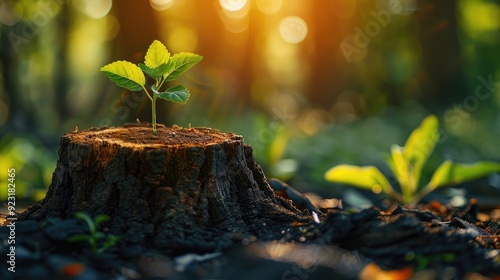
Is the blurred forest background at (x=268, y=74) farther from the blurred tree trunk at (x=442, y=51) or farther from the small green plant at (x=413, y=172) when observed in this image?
the small green plant at (x=413, y=172)

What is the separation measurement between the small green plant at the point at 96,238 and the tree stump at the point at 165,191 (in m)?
0.08

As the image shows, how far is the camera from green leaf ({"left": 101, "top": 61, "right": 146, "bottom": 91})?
302 cm

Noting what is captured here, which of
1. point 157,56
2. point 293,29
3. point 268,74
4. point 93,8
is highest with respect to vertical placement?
point 293,29

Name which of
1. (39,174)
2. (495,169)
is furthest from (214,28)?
(495,169)

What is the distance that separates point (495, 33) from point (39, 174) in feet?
34.3

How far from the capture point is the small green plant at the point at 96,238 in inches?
100

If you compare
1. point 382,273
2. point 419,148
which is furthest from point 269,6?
point 382,273

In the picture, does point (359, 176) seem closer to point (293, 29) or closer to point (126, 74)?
point (126, 74)

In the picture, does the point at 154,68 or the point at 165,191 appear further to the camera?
the point at 154,68

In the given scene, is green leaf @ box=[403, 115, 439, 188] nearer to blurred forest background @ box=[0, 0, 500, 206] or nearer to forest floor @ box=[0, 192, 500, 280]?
blurred forest background @ box=[0, 0, 500, 206]

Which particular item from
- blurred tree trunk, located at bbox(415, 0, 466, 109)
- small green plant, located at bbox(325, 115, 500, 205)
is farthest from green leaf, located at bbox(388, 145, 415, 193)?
blurred tree trunk, located at bbox(415, 0, 466, 109)

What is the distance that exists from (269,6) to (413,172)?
9866 millimetres

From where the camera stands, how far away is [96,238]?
2.59 m

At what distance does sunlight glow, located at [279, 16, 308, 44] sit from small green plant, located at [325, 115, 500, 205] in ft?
28.6
